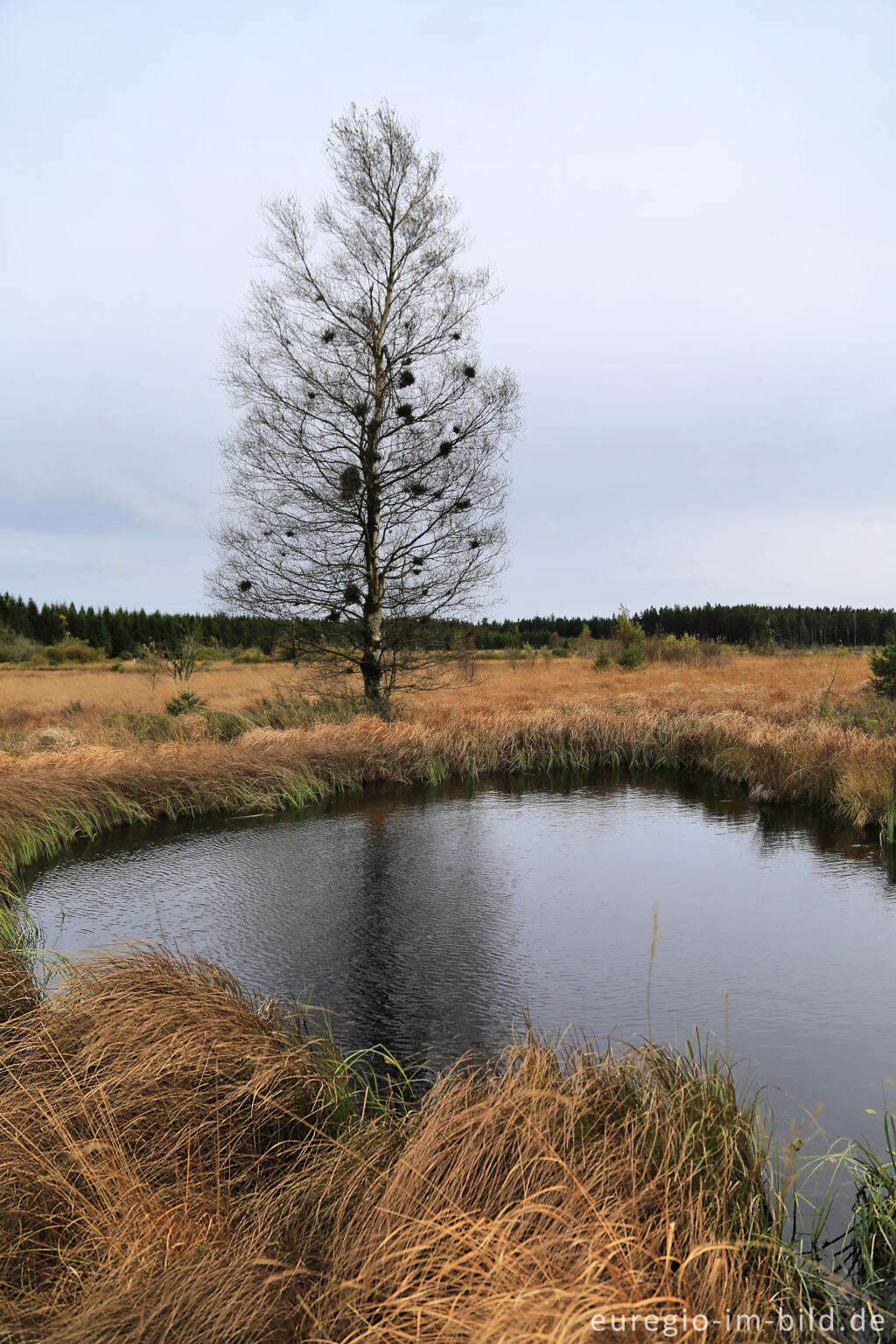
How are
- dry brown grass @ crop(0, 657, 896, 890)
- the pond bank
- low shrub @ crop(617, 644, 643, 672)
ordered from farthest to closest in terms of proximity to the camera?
low shrub @ crop(617, 644, 643, 672) < dry brown grass @ crop(0, 657, 896, 890) < the pond bank

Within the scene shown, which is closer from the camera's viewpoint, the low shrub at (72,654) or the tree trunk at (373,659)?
the tree trunk at (373,659)

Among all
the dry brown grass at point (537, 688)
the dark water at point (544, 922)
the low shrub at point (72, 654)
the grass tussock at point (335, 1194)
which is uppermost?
the low shrub at point (72, 654)

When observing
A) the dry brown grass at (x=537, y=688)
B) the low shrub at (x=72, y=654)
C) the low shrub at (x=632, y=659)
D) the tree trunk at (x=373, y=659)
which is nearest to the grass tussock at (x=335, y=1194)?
the tree trunk at (x=373, y=659)

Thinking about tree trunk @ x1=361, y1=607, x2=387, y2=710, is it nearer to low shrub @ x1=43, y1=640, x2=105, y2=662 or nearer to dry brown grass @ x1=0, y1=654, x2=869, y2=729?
dry brown grass @ x1=0, y1=654, x2=869, y2=729

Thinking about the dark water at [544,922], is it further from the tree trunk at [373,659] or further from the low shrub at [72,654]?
the low shrub at [72,654]

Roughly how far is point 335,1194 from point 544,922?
13.9 ft

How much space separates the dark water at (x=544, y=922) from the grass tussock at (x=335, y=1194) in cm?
104

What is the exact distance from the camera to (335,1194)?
9.25 feet

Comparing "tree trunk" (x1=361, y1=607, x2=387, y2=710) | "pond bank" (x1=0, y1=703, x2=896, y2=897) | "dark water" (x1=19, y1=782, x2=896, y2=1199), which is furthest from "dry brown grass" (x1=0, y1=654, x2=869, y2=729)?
"dark water" (x1=19, y1=782, x2=896, y2=1199)

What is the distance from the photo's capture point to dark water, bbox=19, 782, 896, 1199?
4867mm

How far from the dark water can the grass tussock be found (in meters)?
1.04

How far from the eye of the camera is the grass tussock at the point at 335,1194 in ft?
6.83

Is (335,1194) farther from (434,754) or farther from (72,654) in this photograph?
(72,654)

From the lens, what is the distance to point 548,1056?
344 cm
